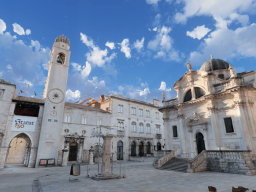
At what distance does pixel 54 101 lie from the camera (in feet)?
91.0

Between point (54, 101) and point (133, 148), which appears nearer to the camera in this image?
point (54, 101)

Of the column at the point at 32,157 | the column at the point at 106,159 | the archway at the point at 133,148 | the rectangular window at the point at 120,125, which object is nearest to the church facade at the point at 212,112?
the rectangular window at the point at 120,125

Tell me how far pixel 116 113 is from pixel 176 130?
14.8m

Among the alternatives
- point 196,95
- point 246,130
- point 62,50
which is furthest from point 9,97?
point 246,130

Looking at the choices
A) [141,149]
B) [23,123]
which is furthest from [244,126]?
[23,123]

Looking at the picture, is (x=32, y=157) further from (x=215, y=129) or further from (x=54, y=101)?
(x=215, y=129)

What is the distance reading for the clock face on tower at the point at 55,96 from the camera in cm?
2764

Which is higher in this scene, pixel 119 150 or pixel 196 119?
pixel 196 119

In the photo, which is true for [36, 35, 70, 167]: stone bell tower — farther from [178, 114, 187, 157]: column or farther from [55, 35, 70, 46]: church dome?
[178, 114, 187, 157]: column

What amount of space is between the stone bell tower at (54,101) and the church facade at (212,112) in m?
17.8

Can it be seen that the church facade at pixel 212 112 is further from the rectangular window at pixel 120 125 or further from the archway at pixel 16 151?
the archway at pixel 16 151

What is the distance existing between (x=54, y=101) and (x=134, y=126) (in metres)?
18.0

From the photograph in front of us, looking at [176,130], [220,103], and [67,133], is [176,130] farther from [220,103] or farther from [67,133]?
[67,133]

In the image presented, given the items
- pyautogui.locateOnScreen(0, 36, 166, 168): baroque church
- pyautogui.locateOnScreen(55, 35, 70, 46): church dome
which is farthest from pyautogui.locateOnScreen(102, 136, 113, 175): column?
pyautogui.locateOnScreen(55, 35, 70, 46): church dome
